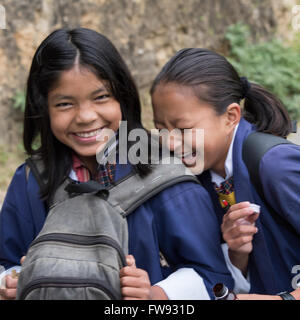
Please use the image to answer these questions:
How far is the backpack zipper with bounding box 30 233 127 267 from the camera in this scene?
1.56m

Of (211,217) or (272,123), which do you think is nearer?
(211,217)

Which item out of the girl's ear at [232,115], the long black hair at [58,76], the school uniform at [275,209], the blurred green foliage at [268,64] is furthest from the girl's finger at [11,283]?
the blurred green foliage at [268,64]

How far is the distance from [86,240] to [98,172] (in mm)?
474

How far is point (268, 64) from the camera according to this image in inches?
261

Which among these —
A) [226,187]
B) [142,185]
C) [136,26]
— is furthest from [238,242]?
[136,26]

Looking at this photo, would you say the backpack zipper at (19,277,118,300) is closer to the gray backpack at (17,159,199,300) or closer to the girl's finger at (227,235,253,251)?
the gray backpack at (17,159,199,300)

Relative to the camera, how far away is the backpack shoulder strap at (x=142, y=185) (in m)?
1.77

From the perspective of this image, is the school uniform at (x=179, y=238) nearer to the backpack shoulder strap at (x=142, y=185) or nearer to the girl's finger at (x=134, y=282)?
the backpack shoulder strap at (x=142, y=185)

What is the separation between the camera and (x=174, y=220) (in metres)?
1.76

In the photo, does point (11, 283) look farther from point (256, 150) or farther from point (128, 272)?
point (256, 150)

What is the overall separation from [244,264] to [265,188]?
40 centimetres
